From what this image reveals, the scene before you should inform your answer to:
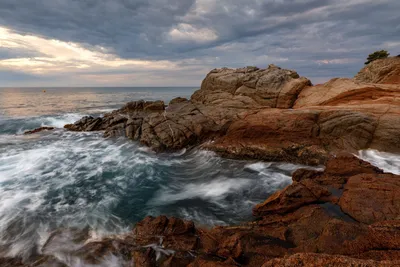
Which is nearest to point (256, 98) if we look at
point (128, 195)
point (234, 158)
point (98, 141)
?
point (234, 158)

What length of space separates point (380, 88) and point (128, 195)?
18.2 meters

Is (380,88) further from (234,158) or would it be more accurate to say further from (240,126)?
(234,158)

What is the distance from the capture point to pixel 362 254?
4.11 meters

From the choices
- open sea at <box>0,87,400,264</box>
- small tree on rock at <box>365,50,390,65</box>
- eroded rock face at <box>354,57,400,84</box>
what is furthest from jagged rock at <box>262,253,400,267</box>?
small tree on rock at <box>365,50,390,65</box>

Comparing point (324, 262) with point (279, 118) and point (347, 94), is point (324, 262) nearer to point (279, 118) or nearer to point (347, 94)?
point (279, 118)

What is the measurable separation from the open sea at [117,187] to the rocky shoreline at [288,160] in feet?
3.01

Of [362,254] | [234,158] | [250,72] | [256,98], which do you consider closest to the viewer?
[362,254]

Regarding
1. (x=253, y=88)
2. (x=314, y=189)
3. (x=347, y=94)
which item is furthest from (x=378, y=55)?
(x=314, y=189)

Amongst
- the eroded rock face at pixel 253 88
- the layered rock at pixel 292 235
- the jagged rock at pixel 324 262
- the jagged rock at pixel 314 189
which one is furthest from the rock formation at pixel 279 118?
the jagged rock at pixel 324 262

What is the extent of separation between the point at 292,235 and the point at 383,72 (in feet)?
70.6

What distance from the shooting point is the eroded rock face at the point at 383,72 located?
61.7ft

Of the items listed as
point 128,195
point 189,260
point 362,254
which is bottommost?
Answer: point 128,195

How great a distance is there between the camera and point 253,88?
778 inches

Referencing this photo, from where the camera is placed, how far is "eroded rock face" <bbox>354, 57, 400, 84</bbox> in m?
18.8
